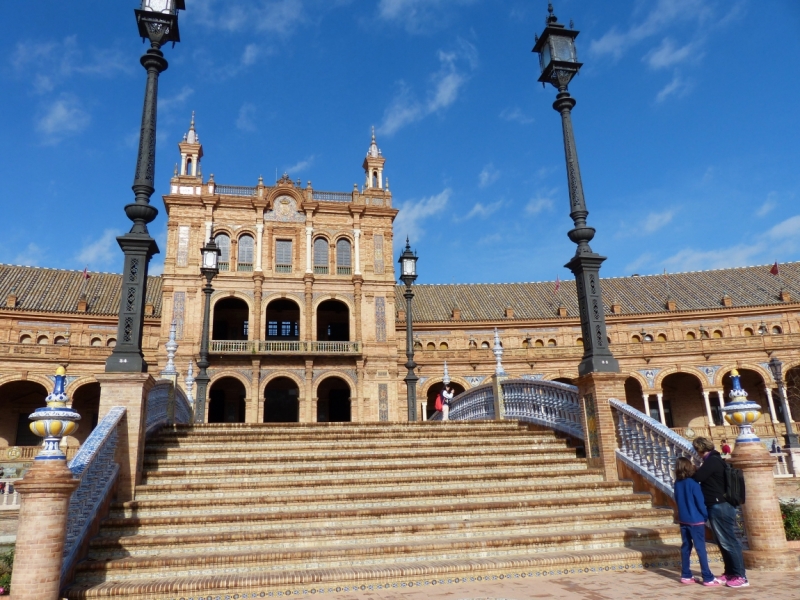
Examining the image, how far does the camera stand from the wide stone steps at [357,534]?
627 cm

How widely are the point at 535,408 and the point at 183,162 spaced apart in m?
30.3

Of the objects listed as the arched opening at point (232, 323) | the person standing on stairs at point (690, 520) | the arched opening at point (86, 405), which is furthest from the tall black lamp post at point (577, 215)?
the arched opening at point (86, 405)

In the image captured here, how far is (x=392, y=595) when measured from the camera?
17.6 ft

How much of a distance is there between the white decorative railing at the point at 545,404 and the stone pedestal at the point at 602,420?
43cm

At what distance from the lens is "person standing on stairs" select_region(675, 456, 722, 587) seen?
5.56 meters

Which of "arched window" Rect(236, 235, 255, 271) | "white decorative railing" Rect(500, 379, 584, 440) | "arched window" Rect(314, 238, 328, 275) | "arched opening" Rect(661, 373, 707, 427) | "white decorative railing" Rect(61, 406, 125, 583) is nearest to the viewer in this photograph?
"white decorative railing" Rect(61, 406, 125, 583)

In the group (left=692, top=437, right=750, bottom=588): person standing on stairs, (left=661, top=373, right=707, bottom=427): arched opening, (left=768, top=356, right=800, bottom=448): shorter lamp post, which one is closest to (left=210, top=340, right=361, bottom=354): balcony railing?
(left=768, top=356, right=800, bottom=448): shorter lamp post

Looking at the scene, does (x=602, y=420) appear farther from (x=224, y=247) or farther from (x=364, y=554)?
(x=224, y=247)

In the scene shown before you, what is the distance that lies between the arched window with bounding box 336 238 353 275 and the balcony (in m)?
4.89

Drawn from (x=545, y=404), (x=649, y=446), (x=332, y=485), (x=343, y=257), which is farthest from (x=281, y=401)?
(x=649, y=446)

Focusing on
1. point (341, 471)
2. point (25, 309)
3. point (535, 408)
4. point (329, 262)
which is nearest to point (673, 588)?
point (341, 471)

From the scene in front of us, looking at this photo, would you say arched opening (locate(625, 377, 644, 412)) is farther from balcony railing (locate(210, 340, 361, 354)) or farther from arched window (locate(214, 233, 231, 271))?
arched window (locate(214, 233, 231, 271))

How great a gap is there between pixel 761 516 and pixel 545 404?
18.5 feet

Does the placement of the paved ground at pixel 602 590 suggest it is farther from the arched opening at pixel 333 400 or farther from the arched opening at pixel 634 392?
the arched opening at pixel 634 392
